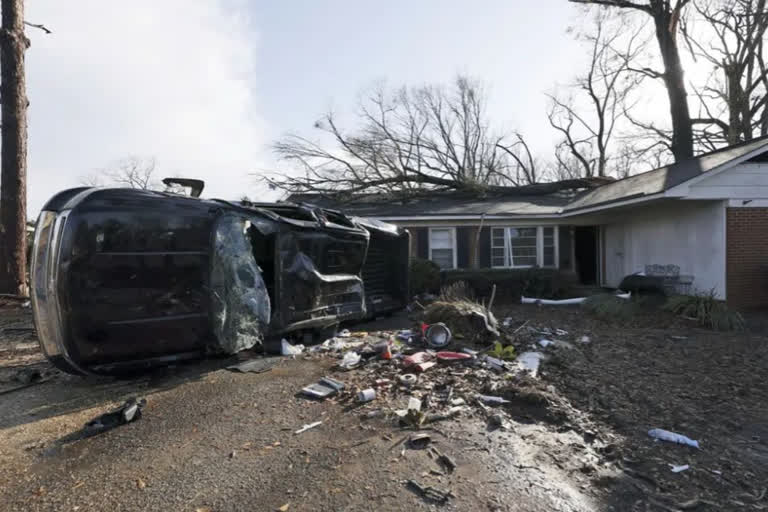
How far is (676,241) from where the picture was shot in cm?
1059

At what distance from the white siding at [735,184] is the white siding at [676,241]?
0.35 m

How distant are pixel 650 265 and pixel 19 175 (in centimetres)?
1649

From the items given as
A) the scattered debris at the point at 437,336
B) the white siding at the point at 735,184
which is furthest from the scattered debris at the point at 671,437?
the white siding at the point at 735,184

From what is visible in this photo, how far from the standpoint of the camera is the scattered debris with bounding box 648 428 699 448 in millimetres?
3320

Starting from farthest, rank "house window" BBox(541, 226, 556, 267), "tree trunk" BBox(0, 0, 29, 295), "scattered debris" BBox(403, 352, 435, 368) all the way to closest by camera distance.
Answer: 1. "house window" BBox(541, 226, 556, 267)
2. "tree trunk" BBox(0, 0, 29, 295)
3. "scattered debris" BBox(403, 352, 435, 368)

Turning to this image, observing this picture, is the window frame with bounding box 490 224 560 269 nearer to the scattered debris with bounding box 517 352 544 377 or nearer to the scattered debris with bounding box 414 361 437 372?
the scattered debris with bounding box 517 352 544 377

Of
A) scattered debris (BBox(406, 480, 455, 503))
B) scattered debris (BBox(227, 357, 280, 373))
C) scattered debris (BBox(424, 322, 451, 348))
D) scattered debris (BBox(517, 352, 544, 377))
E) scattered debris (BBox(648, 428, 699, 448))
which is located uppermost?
scattered debris (BBox(424, 322, 451, 348))

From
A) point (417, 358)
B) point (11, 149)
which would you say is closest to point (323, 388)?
point (417, 358)

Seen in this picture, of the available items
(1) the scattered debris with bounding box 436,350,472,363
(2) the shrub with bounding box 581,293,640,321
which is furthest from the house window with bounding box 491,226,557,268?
(1) the scattered debris with bounding box 436,350,472,363

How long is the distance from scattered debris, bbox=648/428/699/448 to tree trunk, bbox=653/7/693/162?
19.8m

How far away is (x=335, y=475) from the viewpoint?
2.77m

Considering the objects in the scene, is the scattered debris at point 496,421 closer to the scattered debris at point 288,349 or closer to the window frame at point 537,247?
the scattered debris at point 288,349

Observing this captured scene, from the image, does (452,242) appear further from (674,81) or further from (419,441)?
(674,81)

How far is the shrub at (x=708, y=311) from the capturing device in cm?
789
